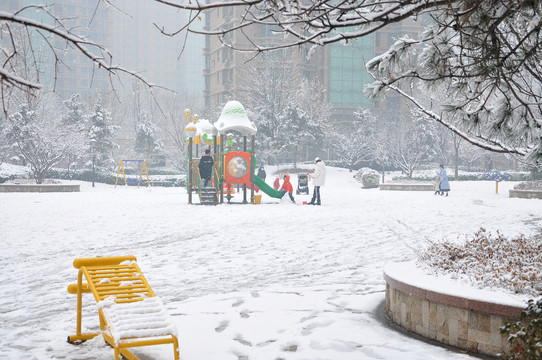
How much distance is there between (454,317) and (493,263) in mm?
1147

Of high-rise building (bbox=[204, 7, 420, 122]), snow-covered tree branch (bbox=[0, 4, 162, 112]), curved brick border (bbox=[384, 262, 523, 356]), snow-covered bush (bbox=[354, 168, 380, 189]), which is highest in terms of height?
high-rise building (bbox=[204, 7, 420, 122])

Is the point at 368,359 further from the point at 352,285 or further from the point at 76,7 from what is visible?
the point at 76,7

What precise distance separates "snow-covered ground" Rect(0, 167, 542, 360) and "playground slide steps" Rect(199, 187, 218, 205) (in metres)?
2.57

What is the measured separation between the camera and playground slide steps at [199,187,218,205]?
66.8ft

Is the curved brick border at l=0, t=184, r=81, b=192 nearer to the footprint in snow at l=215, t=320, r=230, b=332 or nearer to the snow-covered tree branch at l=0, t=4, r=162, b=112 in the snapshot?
the footprint in snow at l=215, t=320, r=230, b=332

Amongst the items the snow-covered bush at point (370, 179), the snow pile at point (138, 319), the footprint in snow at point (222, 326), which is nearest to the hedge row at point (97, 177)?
the snow-covered bush at point (370, 179)

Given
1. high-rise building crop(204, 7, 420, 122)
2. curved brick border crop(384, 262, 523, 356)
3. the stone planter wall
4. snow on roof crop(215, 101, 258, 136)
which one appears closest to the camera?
curved brick border crop(384, 262, 523, 356)

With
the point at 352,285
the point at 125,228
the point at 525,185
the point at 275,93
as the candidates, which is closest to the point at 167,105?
the point at 275,93

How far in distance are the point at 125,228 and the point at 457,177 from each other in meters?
33.1

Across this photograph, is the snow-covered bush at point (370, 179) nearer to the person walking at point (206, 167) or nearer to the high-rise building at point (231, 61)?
the person walking at point (206, 167)

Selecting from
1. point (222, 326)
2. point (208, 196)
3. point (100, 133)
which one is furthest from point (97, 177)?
point (222, 326)

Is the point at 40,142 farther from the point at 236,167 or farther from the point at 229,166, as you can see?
the point at 236,167

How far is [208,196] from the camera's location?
20422mm

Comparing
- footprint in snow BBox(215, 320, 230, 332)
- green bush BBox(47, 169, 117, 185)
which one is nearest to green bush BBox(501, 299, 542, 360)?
footprint in snow BBox(215, 320, 230, 332)
